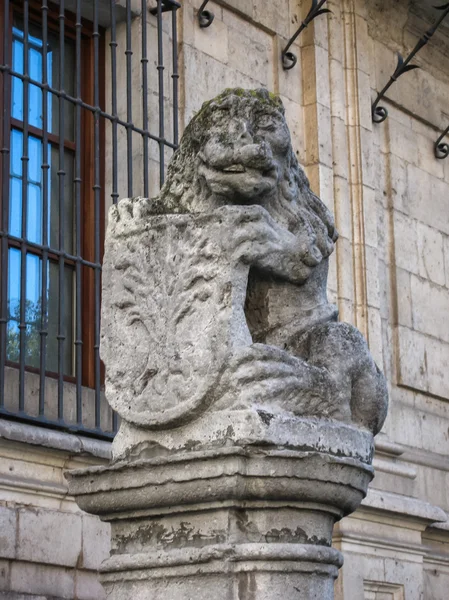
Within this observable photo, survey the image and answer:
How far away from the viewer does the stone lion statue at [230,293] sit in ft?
12.8

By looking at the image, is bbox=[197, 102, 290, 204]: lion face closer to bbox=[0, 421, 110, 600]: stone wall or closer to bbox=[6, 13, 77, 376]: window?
bbox=[0, 421, 110, 600]: stone wall

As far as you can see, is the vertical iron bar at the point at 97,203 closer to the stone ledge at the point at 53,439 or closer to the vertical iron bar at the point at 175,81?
the stone ledge at the point at 53,439

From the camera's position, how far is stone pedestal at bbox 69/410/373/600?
147 inches

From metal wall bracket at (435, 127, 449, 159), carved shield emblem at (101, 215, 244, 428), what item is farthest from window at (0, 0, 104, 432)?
metal wall bracket at (435, 127, 449, 159)

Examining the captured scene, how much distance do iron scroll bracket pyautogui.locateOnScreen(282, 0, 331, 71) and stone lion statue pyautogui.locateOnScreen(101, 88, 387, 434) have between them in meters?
4.45

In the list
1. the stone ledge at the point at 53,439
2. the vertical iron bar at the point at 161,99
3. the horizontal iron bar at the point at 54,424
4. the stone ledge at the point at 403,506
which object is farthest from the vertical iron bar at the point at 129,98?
the stone ledge at the point at 403,506

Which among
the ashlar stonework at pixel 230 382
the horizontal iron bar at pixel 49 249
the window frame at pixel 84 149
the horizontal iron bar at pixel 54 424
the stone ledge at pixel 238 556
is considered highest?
the window frame at pixel 84 149

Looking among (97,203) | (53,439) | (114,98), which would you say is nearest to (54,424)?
(53,439)

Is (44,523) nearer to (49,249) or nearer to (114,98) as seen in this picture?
(49,249)

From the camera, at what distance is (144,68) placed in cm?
743

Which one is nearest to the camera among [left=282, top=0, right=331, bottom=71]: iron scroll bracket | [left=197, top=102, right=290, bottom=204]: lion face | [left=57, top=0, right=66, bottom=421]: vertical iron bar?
[left=197, top=102, right=290, bottom=204]: lion face

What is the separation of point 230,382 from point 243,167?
691mm

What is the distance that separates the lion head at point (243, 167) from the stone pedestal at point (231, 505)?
2.24 ft

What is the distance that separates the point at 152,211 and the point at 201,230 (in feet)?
0.87
